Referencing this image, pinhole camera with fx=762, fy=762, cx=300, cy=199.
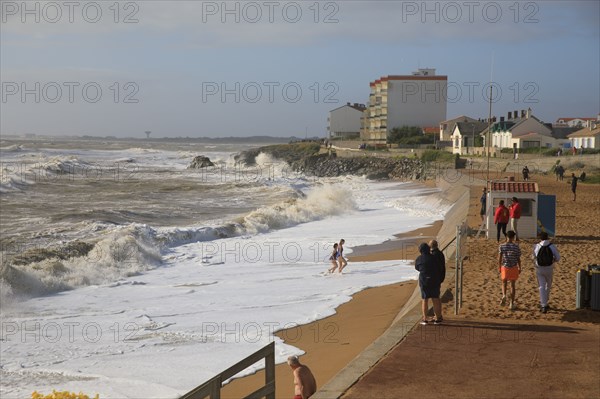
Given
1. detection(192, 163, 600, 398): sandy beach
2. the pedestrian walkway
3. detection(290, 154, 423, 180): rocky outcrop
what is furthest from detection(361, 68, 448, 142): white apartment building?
the pedestrian walkway

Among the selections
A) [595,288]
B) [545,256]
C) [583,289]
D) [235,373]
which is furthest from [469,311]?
[235,373]

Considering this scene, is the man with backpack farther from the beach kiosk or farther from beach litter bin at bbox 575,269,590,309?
the beach kiosk

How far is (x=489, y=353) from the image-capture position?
9727 millimetres

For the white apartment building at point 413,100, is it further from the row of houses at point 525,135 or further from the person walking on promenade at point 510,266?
the person walking on promenade at point 510,266

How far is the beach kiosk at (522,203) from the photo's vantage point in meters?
20.1

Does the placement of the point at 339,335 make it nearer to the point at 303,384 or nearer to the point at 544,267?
the point at 544,267

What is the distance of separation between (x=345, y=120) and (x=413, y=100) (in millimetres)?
29148

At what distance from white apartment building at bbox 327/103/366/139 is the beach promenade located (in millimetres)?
129034

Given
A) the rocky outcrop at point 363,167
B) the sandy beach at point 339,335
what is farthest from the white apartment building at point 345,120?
the sandy beach at point 339,335

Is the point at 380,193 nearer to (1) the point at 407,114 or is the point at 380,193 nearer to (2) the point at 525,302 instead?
(2) the point at 525,302

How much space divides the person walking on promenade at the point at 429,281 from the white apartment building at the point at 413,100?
4130 inches

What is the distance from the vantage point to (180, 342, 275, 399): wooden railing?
6.68m

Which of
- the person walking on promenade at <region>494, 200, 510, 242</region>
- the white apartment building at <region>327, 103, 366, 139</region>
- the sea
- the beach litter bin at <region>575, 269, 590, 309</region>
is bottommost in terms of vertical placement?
the sea

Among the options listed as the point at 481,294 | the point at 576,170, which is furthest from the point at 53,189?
the point at 481,294
